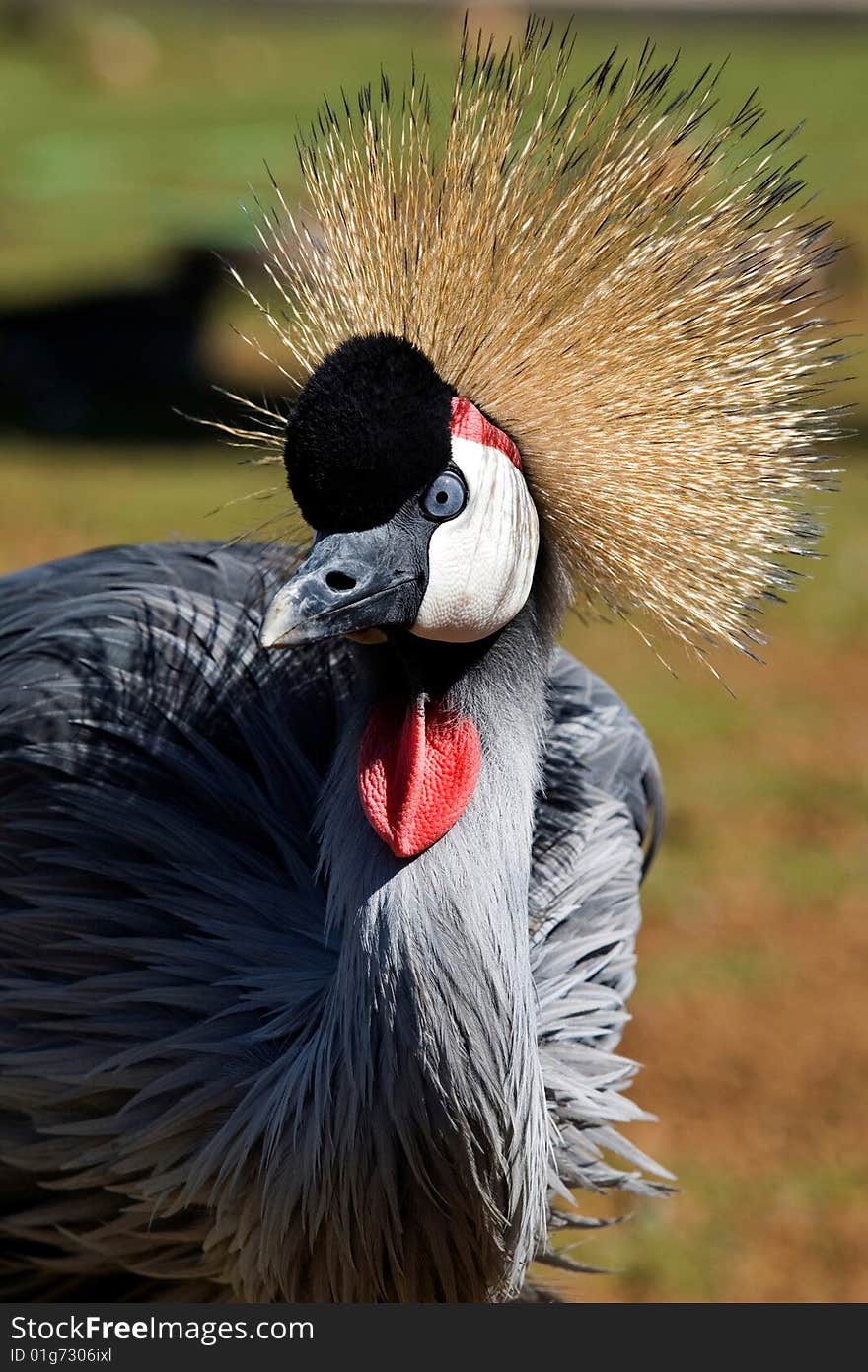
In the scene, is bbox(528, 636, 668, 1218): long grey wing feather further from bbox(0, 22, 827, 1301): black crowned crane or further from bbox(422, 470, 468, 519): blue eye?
bbox(422, 470, 468, 519): blue eye

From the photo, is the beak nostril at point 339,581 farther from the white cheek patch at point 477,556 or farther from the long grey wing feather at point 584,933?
the long grey wing feather at point 584,933

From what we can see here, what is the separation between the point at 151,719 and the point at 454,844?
41cm

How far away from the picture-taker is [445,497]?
1210 mm

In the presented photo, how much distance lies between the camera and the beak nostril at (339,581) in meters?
1.17

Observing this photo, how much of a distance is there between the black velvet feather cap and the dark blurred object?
4018 mm

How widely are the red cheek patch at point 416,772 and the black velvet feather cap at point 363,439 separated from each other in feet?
0.57

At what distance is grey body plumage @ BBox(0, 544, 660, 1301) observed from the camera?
1.29 metres

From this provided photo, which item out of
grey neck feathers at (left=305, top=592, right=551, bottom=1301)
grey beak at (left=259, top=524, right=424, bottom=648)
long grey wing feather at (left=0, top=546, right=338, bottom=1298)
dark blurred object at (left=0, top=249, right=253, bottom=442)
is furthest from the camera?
dark blurred object at (left=0, top=249, right=253, bottom=442)

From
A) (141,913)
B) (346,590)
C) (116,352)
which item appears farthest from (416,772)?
(116,352)

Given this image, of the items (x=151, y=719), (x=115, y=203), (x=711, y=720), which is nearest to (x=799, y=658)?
(x=711, y=720)

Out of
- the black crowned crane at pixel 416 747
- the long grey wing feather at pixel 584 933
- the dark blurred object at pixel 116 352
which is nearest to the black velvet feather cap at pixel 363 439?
the black crowned crane at pixel 416 747

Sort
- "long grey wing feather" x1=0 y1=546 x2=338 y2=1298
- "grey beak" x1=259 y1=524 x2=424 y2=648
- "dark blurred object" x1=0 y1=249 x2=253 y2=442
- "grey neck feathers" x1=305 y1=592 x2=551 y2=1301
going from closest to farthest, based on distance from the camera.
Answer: "grey beak" x1=259 y1=524 x2=424 y2=648 → "grey neck feathers" x1=305 y1=592 x2=551 y2=1301 → "long grey wing feather" x1=0 y1=546 x2=338 y2=1298 → "dark blurred object" x1=0 y1=249 x2=253 y2=442

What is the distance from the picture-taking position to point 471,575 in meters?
1.22

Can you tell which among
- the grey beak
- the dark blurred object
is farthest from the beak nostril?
the dark blurred object
